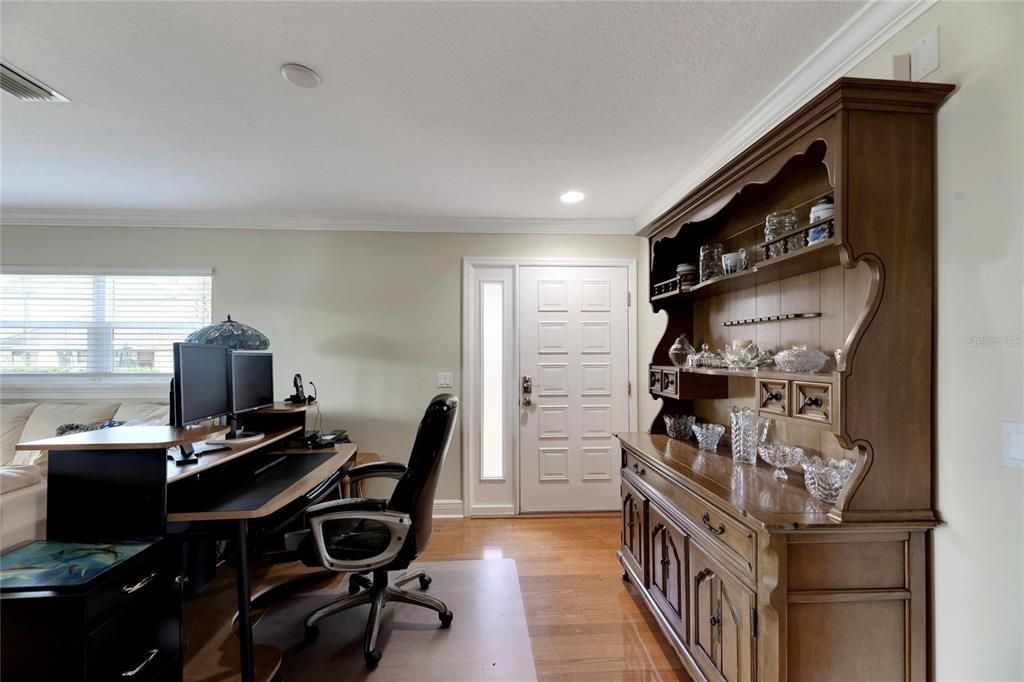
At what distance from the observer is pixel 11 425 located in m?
3.04

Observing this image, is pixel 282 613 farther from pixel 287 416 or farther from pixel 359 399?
pixel 359 399

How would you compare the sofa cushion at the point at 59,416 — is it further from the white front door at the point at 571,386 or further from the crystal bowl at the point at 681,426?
the crystal bowl at the point at 681,426

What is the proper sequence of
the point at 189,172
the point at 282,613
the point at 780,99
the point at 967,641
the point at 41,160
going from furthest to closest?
the point at 189,172 < the point at 41,160 < the point at 282,613 < the point at 780,99 < the point at 967,641

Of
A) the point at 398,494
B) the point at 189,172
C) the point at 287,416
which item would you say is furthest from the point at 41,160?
the point at 398,494

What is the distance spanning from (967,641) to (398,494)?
1.91 metres

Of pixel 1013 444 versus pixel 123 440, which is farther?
pixel 123 440

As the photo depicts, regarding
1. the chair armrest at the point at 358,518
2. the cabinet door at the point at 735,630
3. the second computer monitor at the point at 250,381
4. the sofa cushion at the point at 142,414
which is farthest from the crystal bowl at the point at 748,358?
the sofa cushion at the point at 142,414

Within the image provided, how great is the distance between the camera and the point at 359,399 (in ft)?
11.4

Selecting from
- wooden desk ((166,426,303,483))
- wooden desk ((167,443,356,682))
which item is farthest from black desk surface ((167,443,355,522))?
wooden desk ((166,426,303,483))

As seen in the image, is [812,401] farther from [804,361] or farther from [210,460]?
[210,460]

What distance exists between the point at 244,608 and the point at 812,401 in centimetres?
216

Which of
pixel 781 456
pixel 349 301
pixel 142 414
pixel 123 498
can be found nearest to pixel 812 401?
pixel 781 456

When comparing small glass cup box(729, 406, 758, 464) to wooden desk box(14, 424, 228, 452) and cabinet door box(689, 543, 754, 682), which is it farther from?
wooden desk box(14, 424, 228, 452)

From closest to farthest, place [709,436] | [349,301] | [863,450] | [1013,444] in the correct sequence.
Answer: [1013,444] → [863,450] → [709,436] → [349,301]
